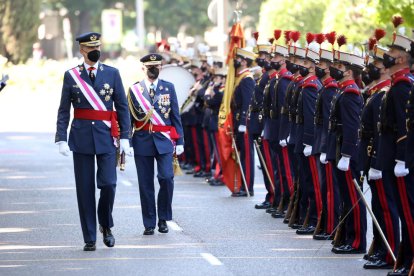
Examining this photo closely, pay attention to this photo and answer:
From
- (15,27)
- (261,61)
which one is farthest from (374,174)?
(15,27)

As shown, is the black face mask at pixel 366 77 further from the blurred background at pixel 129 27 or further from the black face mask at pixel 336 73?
the blurred background at pixel 129 27

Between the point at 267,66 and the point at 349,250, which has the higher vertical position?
the point at 267,66

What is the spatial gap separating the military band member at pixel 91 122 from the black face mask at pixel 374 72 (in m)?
2.65

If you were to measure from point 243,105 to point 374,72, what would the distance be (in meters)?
6.80

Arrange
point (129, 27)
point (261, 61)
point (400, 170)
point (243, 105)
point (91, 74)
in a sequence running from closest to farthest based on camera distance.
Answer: point (400, 170) → point (91, 74) → point (261, 61) → point (243, 105) → point (129, 27)

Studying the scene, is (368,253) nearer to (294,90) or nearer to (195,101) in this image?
(294,90)

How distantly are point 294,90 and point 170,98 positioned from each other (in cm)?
144

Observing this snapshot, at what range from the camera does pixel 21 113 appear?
4066 centimetres

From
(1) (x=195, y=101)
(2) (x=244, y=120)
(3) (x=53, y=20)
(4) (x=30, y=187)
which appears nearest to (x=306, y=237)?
(2) (x=244, y=120)

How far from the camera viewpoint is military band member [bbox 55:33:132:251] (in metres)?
13.2

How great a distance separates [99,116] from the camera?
1330 centimetres

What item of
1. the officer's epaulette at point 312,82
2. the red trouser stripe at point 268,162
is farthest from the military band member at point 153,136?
the red trouser stripe at point 268,162

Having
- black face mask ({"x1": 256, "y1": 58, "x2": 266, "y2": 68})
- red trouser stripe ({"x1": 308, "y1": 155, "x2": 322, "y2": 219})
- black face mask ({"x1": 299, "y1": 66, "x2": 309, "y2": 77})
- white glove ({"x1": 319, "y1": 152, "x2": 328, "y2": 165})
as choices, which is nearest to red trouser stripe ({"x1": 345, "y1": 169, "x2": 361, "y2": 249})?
white glove ({"x1": 319, "y1": 152, "x2": 328, "y2": 165})

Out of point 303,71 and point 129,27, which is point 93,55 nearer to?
point 303,71
